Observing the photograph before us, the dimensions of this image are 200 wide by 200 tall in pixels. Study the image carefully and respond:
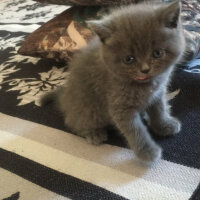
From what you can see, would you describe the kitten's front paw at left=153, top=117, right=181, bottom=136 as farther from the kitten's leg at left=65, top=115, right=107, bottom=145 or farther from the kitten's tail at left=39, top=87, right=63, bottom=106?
the kitten's tail at left=39, top=87, right=63, bottom=106

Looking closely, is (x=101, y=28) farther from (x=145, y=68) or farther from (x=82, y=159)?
(x=82, y=159)

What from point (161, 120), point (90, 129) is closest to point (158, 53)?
point (161, 120)

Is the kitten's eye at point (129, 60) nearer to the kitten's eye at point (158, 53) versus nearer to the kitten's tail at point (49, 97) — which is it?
the kitten's eye at point (158, 53)


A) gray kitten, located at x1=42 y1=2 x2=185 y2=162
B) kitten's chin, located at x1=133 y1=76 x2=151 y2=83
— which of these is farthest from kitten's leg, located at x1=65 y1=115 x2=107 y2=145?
kitten's chin, located at x1=133 y1=76 x2=151 y2=83

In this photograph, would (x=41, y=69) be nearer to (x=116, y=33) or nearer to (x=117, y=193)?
(x=116, y=33)

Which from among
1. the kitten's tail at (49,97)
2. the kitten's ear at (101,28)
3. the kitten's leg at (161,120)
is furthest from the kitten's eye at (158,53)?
the kitten's tail at (49,97)
